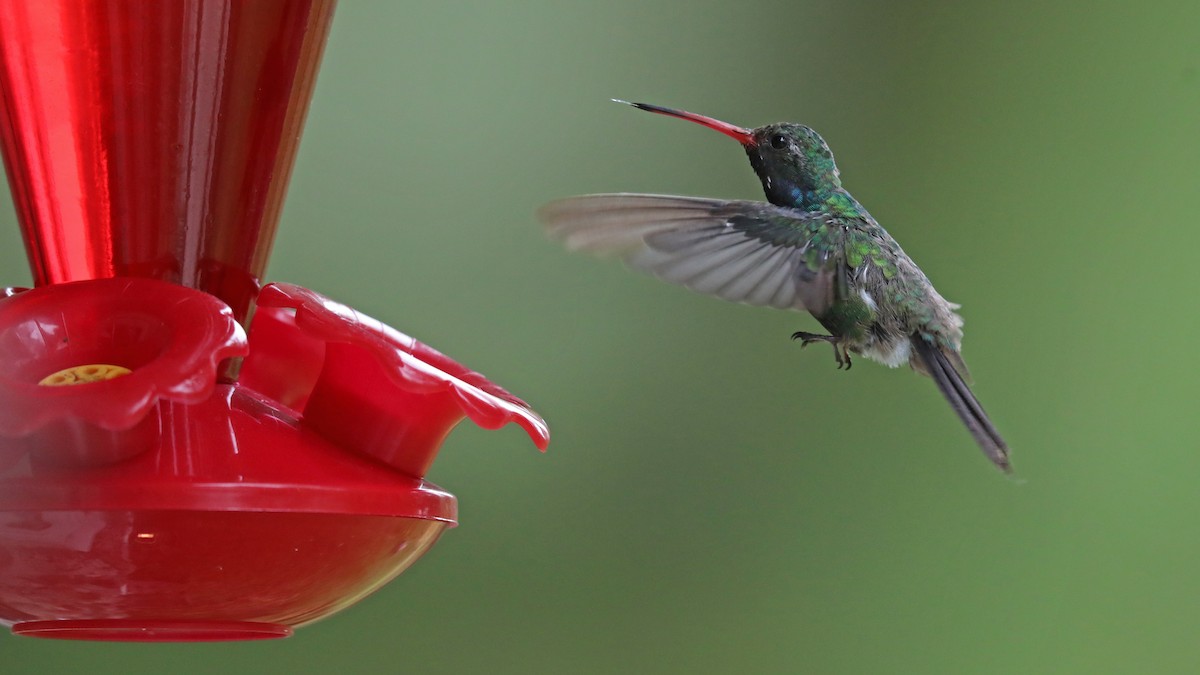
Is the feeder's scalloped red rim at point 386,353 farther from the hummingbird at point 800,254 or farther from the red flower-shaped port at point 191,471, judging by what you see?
the hummingbird at point 800,254

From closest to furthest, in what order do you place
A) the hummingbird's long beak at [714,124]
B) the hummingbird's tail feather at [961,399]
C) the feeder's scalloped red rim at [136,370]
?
the feeder's scalloped red rim at [136,370] < the hummingbird's tail feather at [961,399] < the hummingbird's long beak at [714,124]

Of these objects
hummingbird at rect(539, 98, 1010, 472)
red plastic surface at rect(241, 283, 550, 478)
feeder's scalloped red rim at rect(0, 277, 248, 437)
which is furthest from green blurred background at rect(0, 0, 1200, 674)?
feeder's scalloped red rim at rect(0, 277, 248, 437)

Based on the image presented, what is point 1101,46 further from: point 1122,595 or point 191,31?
point 191,31

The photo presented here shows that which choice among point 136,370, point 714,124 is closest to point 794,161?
point 714,124

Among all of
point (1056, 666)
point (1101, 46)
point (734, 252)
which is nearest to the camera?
point (734, 252)

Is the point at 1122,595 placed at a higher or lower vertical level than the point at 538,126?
lower

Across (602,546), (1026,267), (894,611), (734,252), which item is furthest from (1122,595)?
(734,252)

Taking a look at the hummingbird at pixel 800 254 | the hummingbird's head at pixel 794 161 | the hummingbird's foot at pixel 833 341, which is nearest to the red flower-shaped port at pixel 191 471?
the hummingbird at pixel 800 254
